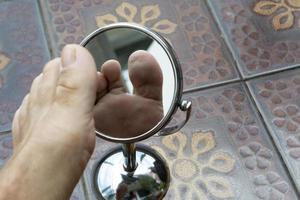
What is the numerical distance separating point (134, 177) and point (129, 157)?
0.07 m

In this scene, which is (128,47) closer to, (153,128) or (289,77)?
(153,128)

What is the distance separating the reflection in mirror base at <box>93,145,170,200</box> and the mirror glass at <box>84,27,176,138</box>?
0.66 ft

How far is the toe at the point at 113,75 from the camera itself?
59 centimetres

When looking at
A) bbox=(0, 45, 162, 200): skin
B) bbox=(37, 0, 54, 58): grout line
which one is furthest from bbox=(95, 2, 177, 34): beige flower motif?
bbox=(0, 45, 162, 200): skin

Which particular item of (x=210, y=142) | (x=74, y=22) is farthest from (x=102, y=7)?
(x=210, y=142)

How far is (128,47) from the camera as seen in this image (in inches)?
23.4

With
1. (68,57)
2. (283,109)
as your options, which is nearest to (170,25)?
(283,109)

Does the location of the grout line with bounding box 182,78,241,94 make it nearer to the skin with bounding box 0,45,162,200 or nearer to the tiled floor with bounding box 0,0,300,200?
the tiled floor with bounding box 0,0,300,200

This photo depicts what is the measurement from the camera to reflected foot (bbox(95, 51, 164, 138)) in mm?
589

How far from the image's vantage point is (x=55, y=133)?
48 cm

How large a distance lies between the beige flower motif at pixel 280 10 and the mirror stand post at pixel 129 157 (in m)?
0.46

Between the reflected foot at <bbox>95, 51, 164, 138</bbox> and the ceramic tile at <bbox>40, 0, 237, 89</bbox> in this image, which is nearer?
the reflected foot at <bbox>95, 51, 164, 138</bbox>

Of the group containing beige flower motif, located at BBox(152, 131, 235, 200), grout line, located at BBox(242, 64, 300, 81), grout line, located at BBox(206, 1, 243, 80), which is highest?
grout line, located at BBox(206, 1, 243, 80)

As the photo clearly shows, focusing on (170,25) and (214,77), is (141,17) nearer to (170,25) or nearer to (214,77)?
(170,25)
